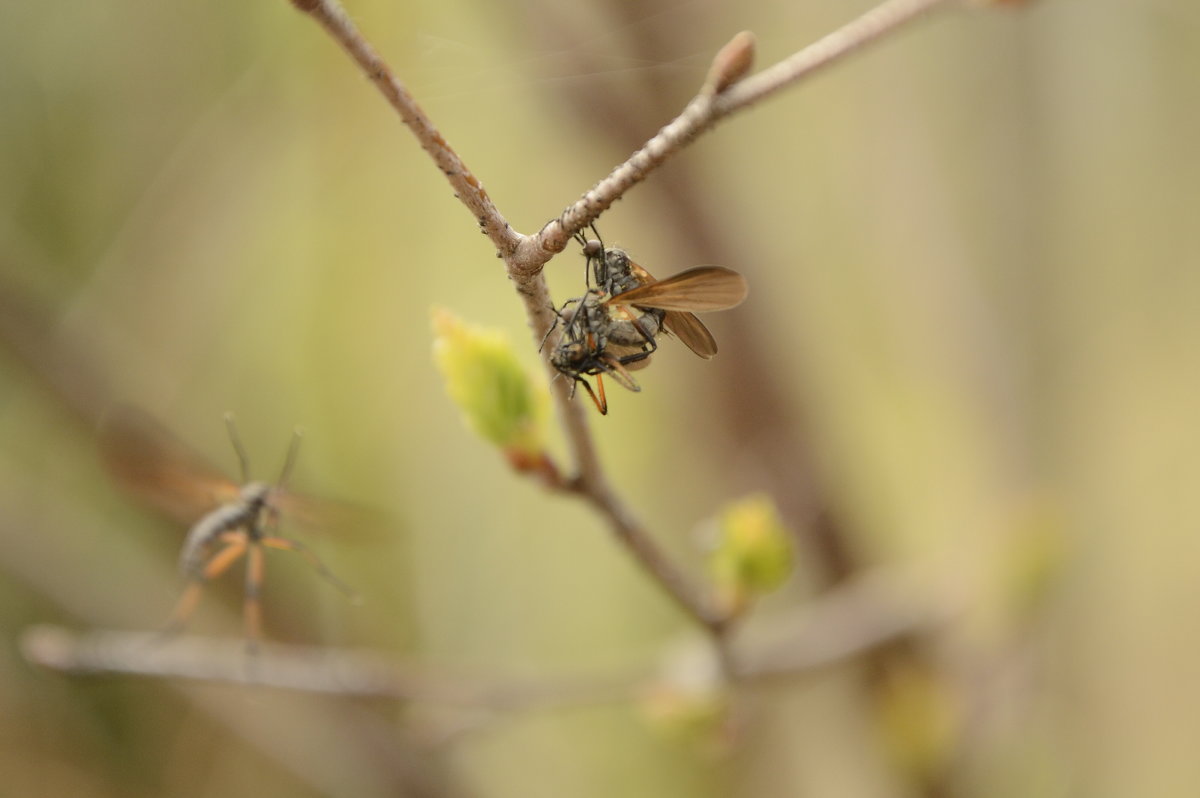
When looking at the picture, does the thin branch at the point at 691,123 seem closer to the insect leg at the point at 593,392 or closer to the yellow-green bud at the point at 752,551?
the insect leg at the point at 593,392

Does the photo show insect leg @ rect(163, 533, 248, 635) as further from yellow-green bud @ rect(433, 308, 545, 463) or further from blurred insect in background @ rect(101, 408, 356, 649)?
yellow-green bud @ rect(433, 308, 545, 463)

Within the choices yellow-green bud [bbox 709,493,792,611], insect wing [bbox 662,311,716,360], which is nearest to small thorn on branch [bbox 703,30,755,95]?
insect wing [bbox 662,311,716,360]

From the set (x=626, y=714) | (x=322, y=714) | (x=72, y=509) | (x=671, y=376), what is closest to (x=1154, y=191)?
(x=671, y=376)

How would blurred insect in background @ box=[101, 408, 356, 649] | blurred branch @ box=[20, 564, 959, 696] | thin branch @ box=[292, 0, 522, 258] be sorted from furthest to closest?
1. blurred branch @ box=[20, 564, 959, 696]
2. blurred insect in background @ box=[101, 408, 356, 649]
3. thin branch @ box=[292, 0, 522, 258]

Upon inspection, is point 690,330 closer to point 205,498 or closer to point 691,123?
point 691,123

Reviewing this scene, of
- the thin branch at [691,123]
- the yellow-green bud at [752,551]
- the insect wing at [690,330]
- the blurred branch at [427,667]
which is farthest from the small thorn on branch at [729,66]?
the blurred branch at [427,667]

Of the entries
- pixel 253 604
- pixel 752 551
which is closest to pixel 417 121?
pixel 752 551
